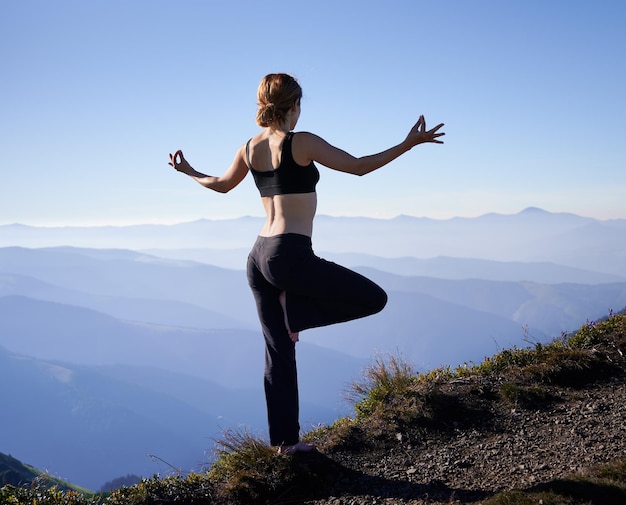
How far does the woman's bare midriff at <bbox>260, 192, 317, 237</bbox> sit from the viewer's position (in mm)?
4266

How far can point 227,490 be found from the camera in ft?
15.1

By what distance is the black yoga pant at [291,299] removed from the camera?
4.29 metres

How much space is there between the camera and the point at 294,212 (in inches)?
169

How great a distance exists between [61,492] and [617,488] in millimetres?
4414

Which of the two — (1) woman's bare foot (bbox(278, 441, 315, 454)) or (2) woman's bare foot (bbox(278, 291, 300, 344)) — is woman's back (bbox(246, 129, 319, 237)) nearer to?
(2) woman's bare foot (bbox(278, 291, 300, 344))

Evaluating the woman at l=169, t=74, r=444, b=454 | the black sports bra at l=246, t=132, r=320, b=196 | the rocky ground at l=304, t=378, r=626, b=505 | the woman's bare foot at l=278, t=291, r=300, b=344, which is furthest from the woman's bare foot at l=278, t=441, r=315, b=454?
the black sports bra at l=246, t=132, r=320, b=196

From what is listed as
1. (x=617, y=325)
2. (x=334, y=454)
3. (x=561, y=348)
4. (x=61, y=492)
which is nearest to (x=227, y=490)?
(x=334, y=454)

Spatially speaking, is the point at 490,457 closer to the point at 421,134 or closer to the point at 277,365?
the point at 277,365

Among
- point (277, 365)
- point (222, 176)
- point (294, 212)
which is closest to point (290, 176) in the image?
point (294, 212)

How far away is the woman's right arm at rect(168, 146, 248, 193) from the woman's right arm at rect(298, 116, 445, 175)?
0.87 meters

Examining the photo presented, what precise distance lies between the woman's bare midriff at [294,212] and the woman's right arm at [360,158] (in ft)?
1.12

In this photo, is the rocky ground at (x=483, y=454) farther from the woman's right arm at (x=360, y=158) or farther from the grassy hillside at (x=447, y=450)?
the woman's right arm at (x=360, y=158)

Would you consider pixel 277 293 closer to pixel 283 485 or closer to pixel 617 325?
pixel 283 485

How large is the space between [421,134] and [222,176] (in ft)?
6.38
